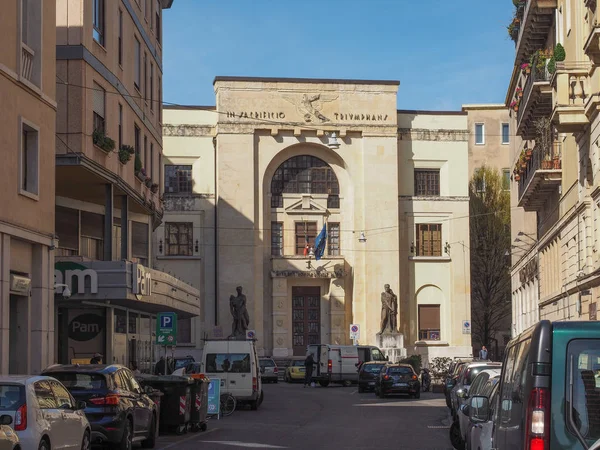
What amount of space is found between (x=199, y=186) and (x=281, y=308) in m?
8.94

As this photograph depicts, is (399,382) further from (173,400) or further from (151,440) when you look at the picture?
(151,440)

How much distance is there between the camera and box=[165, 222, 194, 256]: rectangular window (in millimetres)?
67312

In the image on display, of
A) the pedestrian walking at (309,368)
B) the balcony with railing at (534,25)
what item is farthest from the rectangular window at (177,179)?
the balcony with railing at (534,25)

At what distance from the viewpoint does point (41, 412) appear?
46.2 feet

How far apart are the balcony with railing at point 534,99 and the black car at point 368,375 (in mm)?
11791

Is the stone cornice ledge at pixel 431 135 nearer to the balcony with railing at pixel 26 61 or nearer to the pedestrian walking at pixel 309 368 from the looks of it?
the pedestrian walking at pixel 309 368

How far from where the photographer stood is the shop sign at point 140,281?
103ft

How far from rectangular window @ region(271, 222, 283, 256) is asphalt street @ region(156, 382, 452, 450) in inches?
1072

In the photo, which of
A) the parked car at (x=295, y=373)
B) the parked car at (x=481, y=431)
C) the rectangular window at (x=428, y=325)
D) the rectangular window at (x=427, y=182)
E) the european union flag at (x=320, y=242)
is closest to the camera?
the parked car at (x=481, y=431)

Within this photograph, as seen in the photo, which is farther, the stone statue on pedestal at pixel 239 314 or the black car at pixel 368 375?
the stone statue on pedestal at pixel 239 314

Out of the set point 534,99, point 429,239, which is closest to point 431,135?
point 429,239

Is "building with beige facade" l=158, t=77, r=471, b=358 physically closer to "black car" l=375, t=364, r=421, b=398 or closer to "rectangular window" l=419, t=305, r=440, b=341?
"rectangular window" l=419, t=305, r=440, b=341

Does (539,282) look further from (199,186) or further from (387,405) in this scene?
(199,186)

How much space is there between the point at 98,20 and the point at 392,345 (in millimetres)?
38127
